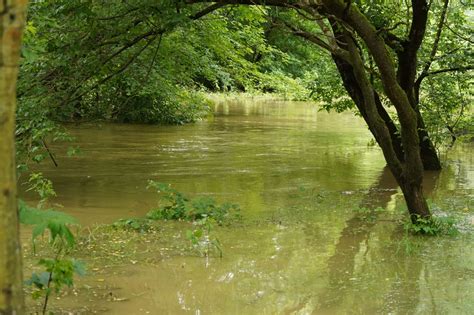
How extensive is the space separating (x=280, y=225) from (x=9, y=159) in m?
6.16

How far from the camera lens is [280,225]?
Answer: 8430 mm

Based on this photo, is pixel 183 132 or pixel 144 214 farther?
pixel 183 132

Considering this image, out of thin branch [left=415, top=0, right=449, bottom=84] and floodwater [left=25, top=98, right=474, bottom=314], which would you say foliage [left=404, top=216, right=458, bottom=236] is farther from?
thin branch [left=415, top=0, right=449, bottom=84]

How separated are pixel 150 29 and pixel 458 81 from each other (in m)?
7.70

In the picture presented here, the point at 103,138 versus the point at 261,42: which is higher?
the point at 261,42

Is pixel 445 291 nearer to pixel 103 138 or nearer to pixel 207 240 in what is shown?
pixel 207 240

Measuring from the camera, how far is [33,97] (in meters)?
9.17

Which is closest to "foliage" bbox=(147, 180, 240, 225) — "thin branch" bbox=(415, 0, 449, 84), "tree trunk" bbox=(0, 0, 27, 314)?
Result: "tree trunk" bbox=(0, 0, 27, 314)

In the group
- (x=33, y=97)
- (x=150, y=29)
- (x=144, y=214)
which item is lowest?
(x=144, y=214)

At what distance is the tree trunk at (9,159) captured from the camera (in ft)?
8.17

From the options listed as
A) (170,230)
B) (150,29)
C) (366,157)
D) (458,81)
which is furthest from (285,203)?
(366,157)

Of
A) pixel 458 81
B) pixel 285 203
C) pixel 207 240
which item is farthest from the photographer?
pixel 458 81

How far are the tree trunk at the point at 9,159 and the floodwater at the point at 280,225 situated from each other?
2468mm

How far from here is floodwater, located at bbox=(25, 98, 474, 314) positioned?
5.57 m
